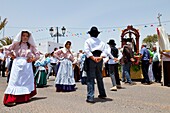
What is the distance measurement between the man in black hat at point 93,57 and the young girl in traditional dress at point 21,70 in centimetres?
146

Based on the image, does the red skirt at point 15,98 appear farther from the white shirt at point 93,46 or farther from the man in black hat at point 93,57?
the white shirt at point 93,46

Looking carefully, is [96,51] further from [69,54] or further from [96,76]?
[69,54]

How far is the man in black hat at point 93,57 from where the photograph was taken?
4.96 metres

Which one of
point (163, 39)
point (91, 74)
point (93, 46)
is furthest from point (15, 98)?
point (163, 39)

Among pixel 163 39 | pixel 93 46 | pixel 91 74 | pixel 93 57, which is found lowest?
pixel 91 74

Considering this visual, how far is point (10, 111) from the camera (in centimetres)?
443

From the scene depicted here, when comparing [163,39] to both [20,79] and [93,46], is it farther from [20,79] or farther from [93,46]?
[20,79]

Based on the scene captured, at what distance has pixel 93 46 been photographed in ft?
16.7

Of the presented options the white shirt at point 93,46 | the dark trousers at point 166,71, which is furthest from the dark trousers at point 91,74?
Result: the dark trousers at point 166,71

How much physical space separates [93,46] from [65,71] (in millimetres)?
2434

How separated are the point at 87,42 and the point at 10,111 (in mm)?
2248

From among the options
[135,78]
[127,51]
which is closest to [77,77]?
[135,78]

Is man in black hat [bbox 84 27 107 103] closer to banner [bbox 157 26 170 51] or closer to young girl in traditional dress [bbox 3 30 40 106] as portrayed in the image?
young girl in traditional dress [bbox 3 30 40 106]

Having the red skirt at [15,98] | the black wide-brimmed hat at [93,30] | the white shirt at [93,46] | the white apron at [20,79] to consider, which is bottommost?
the red skirt at [15,98]
